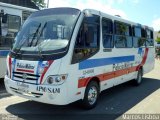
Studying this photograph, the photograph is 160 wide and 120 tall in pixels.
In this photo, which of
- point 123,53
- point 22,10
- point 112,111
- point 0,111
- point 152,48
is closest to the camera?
point 0,111

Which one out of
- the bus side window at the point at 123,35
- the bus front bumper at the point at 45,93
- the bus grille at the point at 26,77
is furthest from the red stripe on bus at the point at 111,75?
the bus grille at the point at 26,77

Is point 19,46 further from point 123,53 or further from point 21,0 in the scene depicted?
point 21,0

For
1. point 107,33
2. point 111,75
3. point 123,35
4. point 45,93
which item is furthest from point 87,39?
point 123,35

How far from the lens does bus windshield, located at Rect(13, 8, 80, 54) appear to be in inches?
263

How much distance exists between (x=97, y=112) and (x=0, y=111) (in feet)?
8.40

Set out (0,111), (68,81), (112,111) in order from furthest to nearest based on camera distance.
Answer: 1. (112,111)
2. (0,111)
3. (68,81)

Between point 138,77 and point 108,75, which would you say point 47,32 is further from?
point 138,77

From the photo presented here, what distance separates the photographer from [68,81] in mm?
6438

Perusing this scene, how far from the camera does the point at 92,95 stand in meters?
7.72

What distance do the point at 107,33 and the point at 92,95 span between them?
2.07 meters

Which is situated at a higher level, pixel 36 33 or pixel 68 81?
pixel 36 33

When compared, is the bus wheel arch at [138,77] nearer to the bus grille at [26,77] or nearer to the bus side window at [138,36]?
the bus side window at [138,36]

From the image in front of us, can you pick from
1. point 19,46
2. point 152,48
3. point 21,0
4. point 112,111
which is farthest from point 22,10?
point 21,0

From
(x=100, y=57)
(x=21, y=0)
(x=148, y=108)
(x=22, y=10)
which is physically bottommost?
(x=148, y=108)
